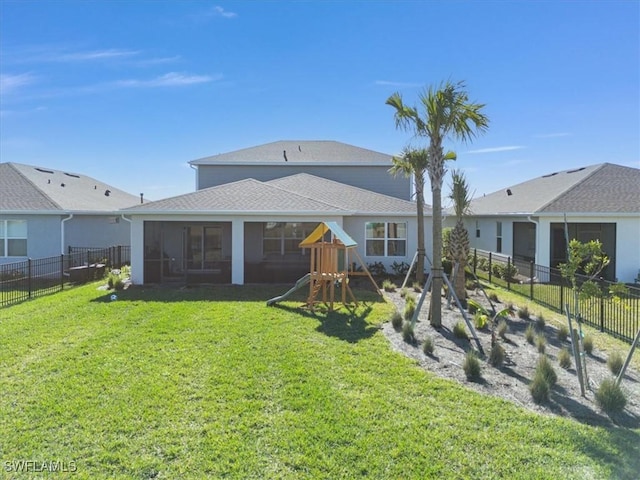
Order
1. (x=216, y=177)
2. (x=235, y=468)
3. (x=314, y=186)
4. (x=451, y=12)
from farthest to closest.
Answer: (x=216, y=177) < (x=314, y=186) < (x=451, y=12) < (x=235, y=468)

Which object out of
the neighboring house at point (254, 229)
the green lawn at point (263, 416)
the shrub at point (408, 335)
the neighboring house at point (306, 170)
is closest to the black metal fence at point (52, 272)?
the neighboring house at point (254, 229)

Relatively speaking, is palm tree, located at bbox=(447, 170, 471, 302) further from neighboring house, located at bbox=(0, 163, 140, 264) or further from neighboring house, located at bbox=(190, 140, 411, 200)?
neighboring house, located at bbox=(0, 163, 140, 264)

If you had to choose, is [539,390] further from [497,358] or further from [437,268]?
[437,268]

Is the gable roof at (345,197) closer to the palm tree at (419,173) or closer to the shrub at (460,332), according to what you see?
the palm tree at (419,173)

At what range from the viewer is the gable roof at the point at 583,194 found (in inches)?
676

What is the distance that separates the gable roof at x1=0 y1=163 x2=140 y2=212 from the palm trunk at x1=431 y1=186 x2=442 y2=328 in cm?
1619

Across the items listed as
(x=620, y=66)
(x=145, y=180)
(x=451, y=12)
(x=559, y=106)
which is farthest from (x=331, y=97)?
(x=145, y=180)

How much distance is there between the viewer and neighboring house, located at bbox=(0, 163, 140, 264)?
17.7 metres

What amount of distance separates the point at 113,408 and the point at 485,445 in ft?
15.6

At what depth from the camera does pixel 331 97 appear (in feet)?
62.4

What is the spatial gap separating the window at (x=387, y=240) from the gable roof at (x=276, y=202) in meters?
0.83

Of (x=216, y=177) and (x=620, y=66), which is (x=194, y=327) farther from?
(x=216, y=177)

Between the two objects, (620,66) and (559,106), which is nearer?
(620,66)

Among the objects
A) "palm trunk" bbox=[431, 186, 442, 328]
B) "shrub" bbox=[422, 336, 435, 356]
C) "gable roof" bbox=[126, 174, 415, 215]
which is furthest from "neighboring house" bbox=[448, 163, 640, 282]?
"shrub" bbox=[422, 336, 435, 356]
